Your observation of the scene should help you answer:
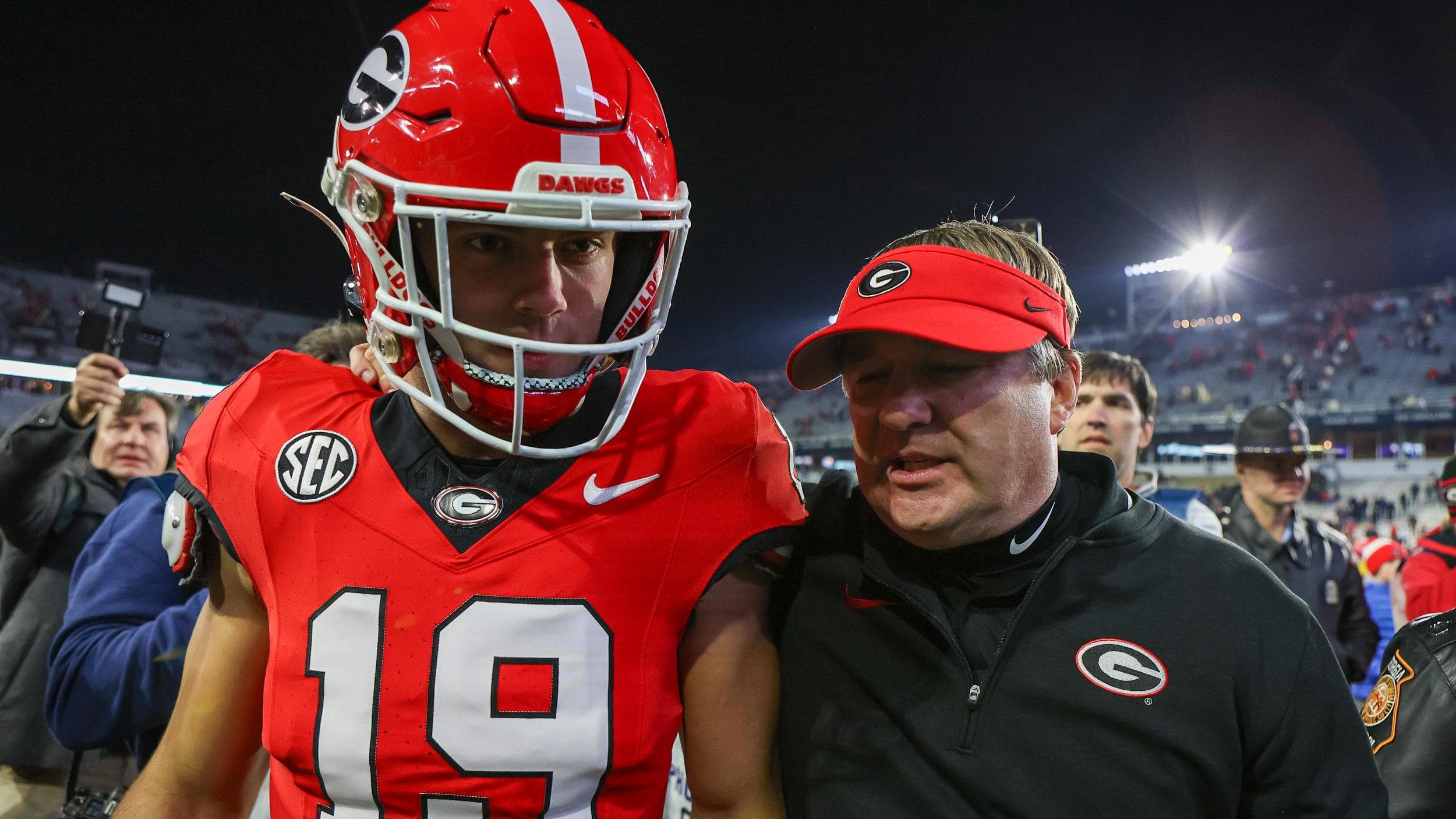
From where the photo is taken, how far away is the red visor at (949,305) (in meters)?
1.33

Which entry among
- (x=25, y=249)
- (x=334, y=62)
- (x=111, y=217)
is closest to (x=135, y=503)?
(x=334, y=62)

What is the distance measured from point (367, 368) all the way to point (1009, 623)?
1.17 metres

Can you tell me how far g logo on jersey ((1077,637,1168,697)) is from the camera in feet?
4.29

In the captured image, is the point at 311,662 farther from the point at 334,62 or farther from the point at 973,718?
the point at 334,62

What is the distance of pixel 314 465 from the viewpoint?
1257mm

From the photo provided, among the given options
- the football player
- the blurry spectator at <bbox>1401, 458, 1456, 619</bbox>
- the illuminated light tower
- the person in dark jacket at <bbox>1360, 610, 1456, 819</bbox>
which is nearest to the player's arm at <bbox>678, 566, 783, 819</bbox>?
the football player

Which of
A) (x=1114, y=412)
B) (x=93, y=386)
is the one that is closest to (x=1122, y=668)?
(x=1114, y=412)

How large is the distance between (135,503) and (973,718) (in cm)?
206

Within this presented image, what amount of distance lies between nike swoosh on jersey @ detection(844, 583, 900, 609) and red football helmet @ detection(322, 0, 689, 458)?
0.54 metres

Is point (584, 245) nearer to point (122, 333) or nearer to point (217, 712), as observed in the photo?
point (217, 712)

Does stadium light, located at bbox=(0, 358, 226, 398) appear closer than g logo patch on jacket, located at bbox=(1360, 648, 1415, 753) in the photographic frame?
No

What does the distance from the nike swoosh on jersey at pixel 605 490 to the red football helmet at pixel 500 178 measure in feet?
0.21

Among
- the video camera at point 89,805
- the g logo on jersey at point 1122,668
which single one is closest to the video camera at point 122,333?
the video camera at point 89,805

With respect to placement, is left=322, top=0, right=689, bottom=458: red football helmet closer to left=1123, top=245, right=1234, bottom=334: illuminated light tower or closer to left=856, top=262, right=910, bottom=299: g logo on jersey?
left=856, top=262, right=910, bottom=299: g logo on jersey
